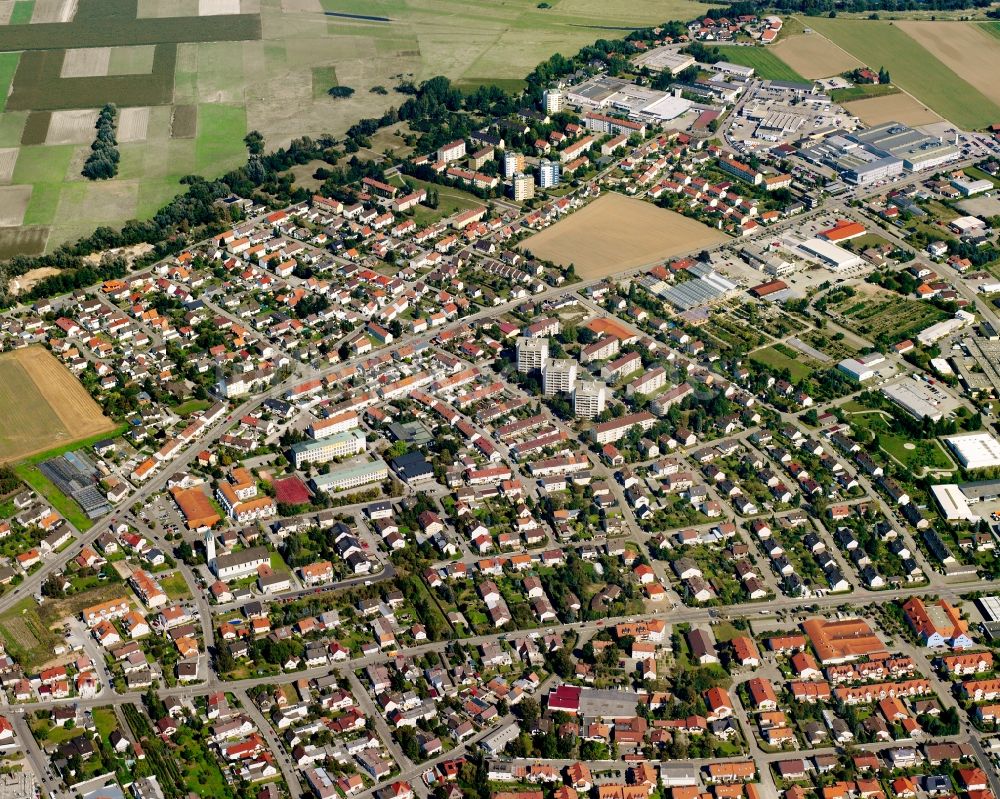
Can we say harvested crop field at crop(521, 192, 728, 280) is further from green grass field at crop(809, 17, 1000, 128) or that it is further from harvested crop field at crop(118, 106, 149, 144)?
harvested crop field at crop(118, 106, 149, 144)

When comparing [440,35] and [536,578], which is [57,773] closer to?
[536,578]

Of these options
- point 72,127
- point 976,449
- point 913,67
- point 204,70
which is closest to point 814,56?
point 913,67

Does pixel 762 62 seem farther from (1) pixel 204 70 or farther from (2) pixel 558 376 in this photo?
(2) pixel 558 376

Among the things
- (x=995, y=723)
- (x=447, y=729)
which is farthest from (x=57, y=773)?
(x=995, y=723)

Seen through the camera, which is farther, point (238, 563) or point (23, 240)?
point (23, 240)

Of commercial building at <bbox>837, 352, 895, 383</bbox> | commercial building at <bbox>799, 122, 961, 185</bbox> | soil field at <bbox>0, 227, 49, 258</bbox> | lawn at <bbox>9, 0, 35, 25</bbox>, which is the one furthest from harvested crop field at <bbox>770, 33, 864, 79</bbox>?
lawn at <bbox>9, 0, 35, 25</bbox>

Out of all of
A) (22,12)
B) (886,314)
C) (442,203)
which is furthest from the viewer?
(22,12)
